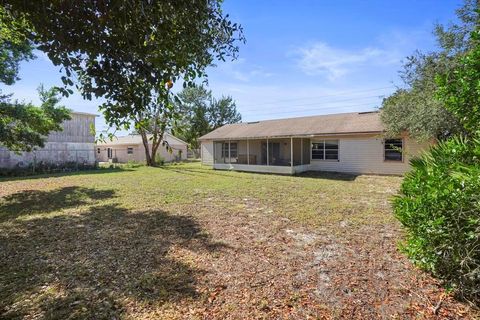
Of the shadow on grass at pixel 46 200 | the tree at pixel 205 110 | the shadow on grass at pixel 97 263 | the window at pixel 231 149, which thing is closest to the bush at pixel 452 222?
the shadow on grass at pixel 97 263

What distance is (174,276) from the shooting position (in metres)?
3.91

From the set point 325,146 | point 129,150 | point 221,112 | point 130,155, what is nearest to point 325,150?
point 325,146

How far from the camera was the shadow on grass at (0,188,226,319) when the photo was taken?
3260mm

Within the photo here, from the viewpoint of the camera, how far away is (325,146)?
1733 centimetres

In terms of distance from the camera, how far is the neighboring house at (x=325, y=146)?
15.1m

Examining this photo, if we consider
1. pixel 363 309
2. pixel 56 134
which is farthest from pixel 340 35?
pixel 56 134

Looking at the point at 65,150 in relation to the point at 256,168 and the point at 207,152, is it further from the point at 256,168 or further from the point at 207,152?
the point at 256,168

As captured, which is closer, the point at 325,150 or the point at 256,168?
the point at 325,150

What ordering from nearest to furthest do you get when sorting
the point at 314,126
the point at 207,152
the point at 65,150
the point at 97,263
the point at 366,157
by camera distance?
the point at 97,263, the point at 366,157, the point at 314,126, the point at 65,150, the point at 207,152

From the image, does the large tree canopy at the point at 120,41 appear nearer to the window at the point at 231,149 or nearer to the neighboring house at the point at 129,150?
the window at the point at 231,149

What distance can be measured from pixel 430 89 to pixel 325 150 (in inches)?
Answer: 264

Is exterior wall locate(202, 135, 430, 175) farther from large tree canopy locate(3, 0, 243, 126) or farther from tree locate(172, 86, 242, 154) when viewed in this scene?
tree locate(172, 86, 242, 154)

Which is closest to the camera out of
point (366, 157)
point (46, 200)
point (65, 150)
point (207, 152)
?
point (46, 200)

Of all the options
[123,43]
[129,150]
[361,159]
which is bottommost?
[361,159]
